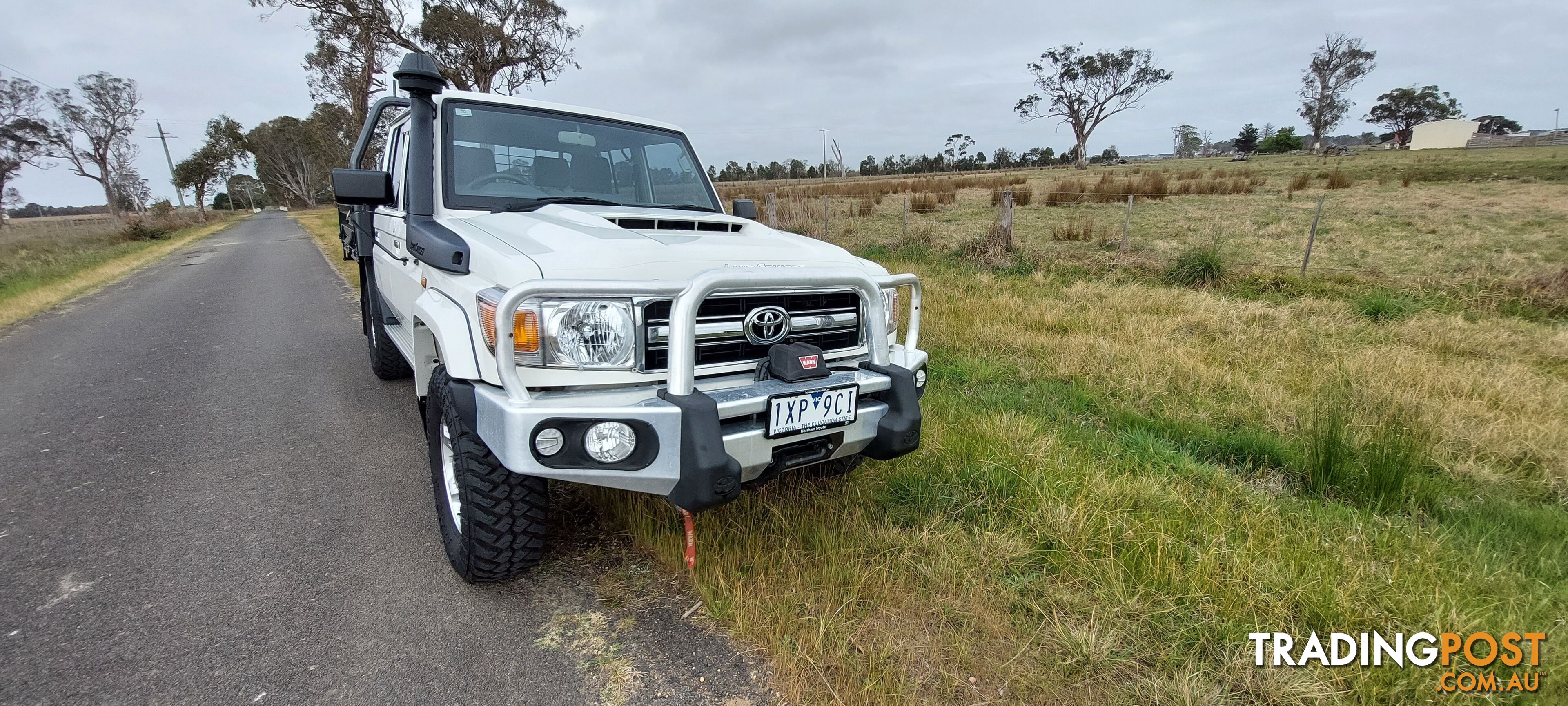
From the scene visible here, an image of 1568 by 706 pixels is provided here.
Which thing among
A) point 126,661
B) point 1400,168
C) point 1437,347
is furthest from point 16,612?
point 1400,168

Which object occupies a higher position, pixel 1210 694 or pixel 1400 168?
pixel 1400 168

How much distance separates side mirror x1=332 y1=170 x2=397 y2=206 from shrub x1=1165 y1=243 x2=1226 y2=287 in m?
8.23

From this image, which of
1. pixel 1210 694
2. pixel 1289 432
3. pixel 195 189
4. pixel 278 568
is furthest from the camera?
pixel 195 189

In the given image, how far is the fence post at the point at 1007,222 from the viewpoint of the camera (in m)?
10.1

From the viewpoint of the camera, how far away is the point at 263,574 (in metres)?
2.56

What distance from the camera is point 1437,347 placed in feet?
17.2

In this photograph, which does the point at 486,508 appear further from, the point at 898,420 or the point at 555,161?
the point at 555,161

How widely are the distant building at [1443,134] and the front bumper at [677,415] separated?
68.6m

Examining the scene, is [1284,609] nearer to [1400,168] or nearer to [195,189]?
[1400,168]

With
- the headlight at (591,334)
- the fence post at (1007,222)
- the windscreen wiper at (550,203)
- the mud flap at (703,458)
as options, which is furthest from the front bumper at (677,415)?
the fence post at (1007,222)

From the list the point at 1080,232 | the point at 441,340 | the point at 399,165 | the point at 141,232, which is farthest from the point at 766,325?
the point at 141,232

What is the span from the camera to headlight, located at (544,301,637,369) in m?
2.05

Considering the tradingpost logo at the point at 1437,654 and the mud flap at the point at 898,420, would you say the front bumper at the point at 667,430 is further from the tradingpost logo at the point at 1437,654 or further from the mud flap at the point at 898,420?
the tradingpost logo at the point at 1437,654

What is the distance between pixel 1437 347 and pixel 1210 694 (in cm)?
527
